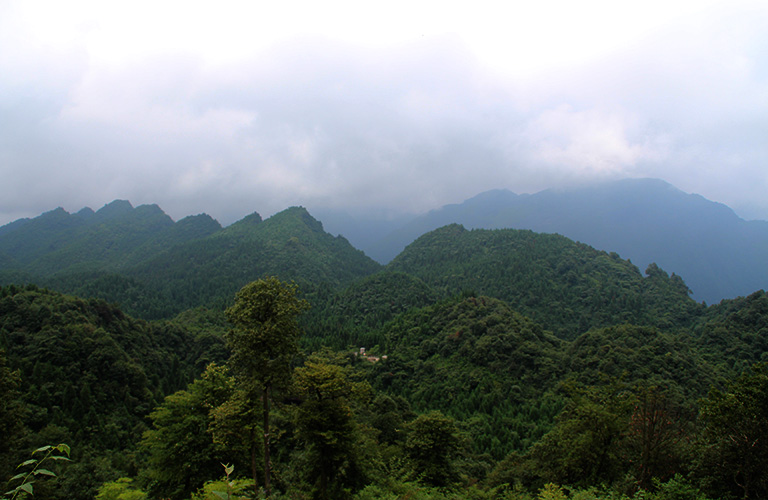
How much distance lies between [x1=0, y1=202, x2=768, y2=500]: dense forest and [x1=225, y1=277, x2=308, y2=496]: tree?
0.09 m

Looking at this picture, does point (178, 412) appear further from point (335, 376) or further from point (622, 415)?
point (622, 415)

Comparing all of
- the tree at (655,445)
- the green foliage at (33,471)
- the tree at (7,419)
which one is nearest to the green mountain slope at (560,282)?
the tree at (655,445)

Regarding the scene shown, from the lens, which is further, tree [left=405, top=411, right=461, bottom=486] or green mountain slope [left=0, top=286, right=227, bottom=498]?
green mountain slope [left=0, top=286, right=227, bottom=498]

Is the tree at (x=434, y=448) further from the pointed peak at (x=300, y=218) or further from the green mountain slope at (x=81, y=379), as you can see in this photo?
the pointed peak at (x=300, y=218)

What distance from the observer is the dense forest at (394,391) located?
1747 centimetres

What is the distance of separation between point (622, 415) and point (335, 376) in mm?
17544

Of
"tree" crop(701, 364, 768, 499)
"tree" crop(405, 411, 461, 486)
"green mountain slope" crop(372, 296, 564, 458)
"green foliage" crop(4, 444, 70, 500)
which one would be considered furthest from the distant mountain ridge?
"green foliage" crop(4, 444, 70, 500)

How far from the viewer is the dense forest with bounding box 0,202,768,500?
17.5m

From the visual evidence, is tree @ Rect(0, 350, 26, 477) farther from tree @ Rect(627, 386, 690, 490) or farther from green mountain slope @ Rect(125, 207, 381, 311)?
green mountain slope @ Rect(125, 207, 381, 311)

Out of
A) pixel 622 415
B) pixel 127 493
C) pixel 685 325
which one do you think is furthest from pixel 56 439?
pixel 685 325

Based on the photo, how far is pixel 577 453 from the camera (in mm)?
21188

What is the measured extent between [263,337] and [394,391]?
4105cm

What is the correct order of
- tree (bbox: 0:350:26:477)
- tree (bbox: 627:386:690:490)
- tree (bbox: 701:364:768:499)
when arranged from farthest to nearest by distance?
1. tree (bbox: 0:350:26:477)
2. tree (bbox: 627:386:690:490)
3. tree (bbox: 701:364:768:499)

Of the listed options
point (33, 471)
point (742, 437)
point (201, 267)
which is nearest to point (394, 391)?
point (742, 437)
